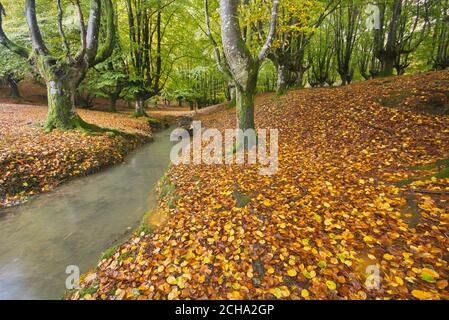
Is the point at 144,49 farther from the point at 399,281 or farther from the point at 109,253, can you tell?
the point at 399,281

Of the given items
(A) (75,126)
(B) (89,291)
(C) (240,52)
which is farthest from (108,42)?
(B) (89,291)

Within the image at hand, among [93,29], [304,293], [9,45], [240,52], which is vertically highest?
[93,29]

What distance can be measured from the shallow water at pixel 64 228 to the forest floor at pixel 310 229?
66 centimetres

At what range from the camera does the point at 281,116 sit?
1020 cm

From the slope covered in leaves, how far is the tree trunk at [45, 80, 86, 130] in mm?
446

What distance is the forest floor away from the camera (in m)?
2.75

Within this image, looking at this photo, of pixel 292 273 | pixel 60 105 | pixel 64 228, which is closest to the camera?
pixel 292 273

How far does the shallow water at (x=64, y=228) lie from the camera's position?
3611 millimetres

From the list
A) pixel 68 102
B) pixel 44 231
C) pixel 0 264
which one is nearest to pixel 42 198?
pixel 44 231

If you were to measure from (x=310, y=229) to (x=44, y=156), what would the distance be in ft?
26.7

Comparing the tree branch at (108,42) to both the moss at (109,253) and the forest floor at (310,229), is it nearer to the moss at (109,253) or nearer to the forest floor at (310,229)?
the forest floor at (310,229)

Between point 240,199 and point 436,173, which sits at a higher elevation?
point 436,173

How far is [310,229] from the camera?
358 cm
